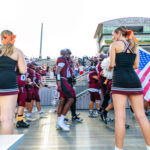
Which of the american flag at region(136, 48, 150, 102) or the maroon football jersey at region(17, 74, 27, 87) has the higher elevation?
the american flag at region(136, 48, 150, 102)

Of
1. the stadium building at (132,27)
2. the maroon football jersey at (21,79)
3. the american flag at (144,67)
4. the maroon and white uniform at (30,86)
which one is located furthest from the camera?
the stadium building at (132,27)

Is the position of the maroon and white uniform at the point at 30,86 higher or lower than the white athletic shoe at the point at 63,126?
higher

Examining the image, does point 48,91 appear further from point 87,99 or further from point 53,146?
point 53,146

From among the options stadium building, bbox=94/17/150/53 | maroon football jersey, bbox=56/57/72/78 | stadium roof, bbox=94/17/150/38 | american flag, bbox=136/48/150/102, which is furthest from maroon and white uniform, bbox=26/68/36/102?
stadium roof, bbox=94/17/150/38

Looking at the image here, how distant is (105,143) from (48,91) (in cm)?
763

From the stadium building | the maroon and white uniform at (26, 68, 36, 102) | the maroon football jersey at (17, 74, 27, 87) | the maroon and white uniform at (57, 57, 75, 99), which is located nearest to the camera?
the maroon and white uniform at (57, 57, 75, 99)

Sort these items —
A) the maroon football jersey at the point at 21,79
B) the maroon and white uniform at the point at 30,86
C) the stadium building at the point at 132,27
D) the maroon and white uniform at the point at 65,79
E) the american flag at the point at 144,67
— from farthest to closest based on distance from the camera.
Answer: the stadium building at the point at 132,27 → the maroon and white uniform at the point at 30,86 → the maroon football jersey at the point at 21,79 → the maroon and white uniform at the point at 65,79 → the american flag at the point at 144,67

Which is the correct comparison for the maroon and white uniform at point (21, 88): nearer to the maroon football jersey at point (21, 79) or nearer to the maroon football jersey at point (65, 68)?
the maroon football jersey at point (21, 79)

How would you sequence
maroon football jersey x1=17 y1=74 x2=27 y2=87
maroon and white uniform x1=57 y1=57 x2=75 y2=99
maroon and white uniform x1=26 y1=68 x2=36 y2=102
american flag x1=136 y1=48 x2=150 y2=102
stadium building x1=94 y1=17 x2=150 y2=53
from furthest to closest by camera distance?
stadium building x1=94 y1=17 x2=150 y2=53 < maroon and white uniform x1=26 y1=68 x2=36 y2=102 < maroon football jersey x1=17 y1=74 x2=27 y2=87 < maroon and white uniform x1=57 y1=57 x2=75 y2=99 < american flag x1=136 y1=48 x2=150 y2=102

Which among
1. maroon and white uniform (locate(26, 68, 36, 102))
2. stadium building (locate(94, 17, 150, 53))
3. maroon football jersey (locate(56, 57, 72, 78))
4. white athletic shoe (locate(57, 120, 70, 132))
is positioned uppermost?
stadium building (locate(94, 17, 150, 53))

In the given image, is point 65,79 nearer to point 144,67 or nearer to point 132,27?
point 144,67

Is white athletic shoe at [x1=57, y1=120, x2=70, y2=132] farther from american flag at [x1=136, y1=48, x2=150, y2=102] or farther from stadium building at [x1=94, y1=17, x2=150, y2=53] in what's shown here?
stadium building at [x1=94, y1=17, x2=150, y2=53]

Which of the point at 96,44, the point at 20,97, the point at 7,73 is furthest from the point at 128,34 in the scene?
the point at 96,44

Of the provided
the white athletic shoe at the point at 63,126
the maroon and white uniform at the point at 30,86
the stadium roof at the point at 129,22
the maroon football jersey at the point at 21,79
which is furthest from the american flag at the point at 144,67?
the stadium roof at the point at 129,22
